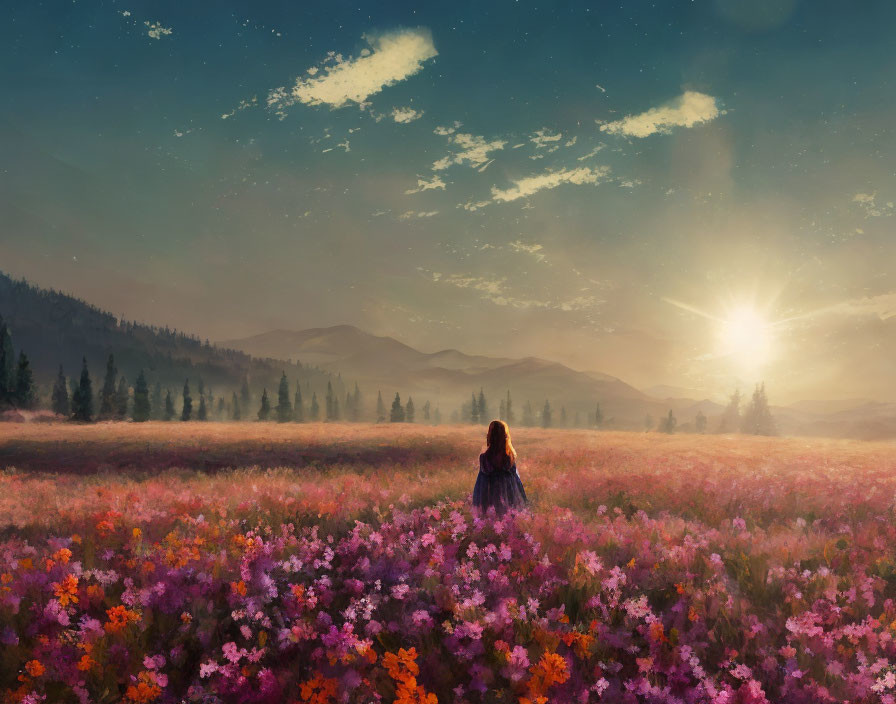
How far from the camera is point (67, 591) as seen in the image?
18.8ft

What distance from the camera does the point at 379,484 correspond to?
44.3 ft

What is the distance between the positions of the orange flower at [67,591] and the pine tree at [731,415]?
12970 centimetres

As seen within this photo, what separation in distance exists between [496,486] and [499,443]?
79 cm

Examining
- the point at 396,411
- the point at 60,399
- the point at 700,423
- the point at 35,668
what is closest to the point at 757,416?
the point at 700,423

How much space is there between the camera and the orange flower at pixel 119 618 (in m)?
5.13

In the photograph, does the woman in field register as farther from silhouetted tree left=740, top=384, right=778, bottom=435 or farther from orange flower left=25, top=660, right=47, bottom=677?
silhouetted tree left=740, top=384, right=778, bottom=435

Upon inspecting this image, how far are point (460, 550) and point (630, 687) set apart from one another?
325 cm

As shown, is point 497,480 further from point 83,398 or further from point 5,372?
point 5,372

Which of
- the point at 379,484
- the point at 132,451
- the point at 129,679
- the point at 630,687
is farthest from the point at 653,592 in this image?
the point at 132,451

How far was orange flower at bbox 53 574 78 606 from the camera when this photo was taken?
5.53 m

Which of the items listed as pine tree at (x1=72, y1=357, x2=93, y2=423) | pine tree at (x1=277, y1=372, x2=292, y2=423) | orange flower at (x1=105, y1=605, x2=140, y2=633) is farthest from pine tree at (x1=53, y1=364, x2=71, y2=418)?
orange flower at (x1=105, y1=605, x2=140, y2=633)

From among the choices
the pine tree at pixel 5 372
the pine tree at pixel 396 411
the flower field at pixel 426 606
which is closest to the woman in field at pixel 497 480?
the flower field at pixel 426 606

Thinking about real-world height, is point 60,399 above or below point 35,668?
above

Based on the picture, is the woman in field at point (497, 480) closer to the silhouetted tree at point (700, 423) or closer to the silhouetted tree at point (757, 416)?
the silhouetted tree at point (757, 416)
